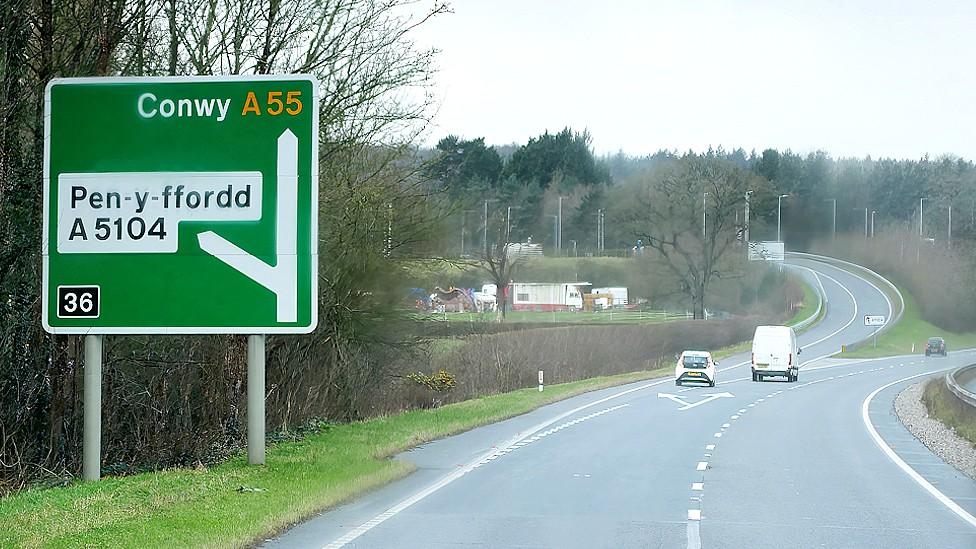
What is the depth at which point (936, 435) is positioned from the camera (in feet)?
95.7

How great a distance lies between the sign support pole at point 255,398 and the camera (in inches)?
614

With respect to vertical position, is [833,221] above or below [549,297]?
above

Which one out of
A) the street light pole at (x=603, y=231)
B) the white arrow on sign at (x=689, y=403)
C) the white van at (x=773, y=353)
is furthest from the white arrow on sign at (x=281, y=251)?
the street light pole at (x=603, y=231)

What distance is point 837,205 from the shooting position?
115 meters

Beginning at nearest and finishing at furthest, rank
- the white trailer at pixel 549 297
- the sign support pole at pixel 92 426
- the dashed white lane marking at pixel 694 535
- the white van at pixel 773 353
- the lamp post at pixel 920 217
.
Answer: the dashed white lane marking at pixel 694 535, the sign support pole at pixel 92 426, the white van at pixel 773 353, the white trailer at pixel 549 297, the lamp post at pixel 920 217

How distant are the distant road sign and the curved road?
187ft

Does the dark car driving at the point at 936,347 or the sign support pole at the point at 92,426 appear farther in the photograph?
the dark car driving at the point at 936,347

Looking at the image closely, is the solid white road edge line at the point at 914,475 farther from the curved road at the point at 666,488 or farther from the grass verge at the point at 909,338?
the grass verge at the point at 909,338

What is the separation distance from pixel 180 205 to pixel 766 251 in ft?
268

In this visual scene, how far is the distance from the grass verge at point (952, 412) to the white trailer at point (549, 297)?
5198 cm

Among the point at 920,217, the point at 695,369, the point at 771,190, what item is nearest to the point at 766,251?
the point at 771,190

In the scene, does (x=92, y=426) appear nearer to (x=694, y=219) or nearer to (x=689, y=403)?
(x=689, y=403)

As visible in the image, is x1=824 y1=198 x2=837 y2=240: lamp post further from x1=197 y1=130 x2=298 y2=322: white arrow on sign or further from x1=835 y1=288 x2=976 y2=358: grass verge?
x1=197 y1=130 x2=298 y2=322: white arrow on sign

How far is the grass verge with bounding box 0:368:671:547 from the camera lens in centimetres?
1041
